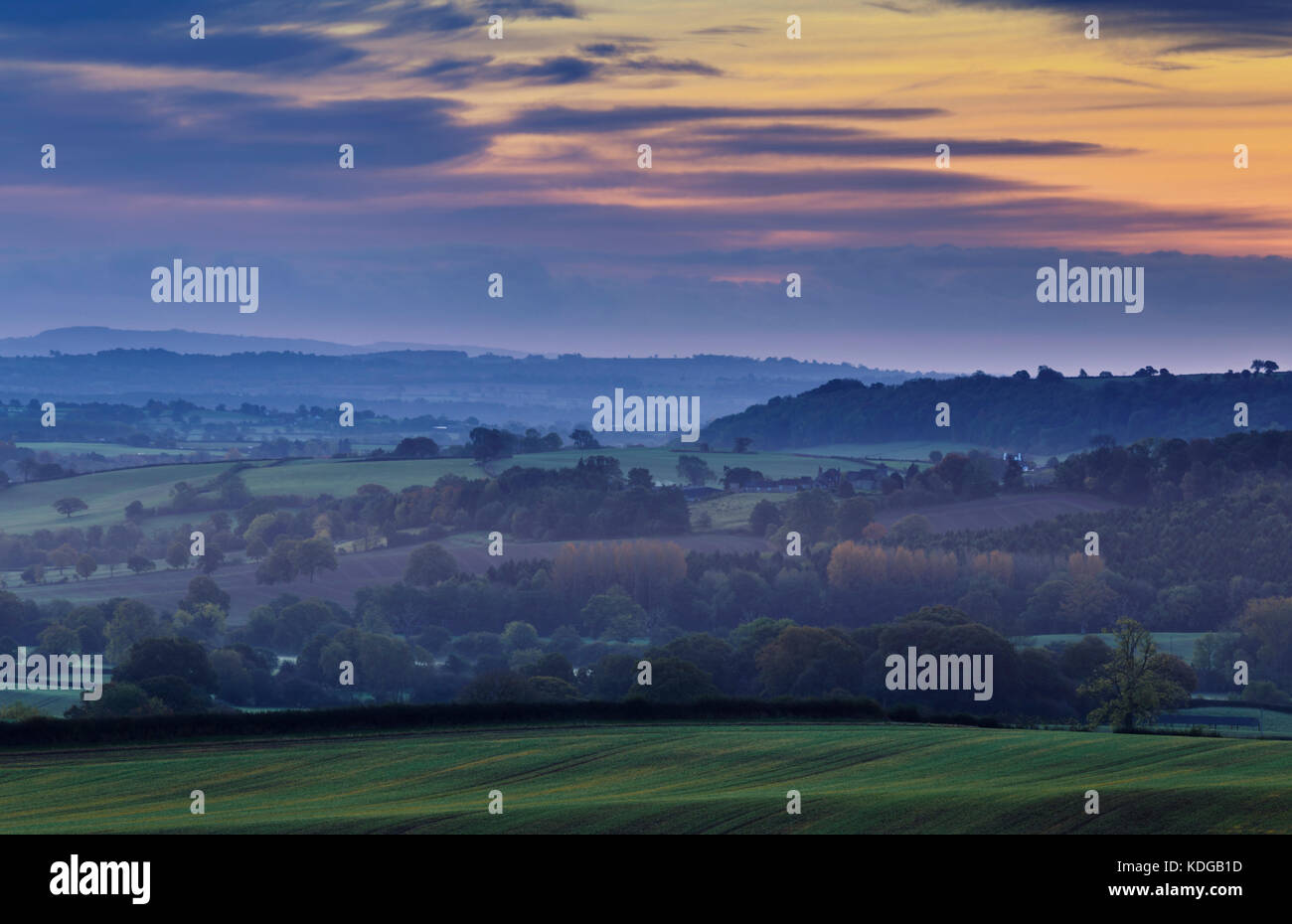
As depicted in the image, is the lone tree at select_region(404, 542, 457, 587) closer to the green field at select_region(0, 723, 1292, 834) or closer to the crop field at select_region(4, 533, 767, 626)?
the crop field at select_region(4, 533, 767, 626)

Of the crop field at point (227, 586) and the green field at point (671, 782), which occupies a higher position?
the green field at point (671, 782)

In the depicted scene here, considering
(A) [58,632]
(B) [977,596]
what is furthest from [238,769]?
(B) [977,596]

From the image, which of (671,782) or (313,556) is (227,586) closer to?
(313,556)

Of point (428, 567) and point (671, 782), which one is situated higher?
point (671, 782)

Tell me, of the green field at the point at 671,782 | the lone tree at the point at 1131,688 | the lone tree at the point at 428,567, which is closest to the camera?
the green field at the point at 671,782

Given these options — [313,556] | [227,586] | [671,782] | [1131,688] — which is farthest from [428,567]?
[671,782]

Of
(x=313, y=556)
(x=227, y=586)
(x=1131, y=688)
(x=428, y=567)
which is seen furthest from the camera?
(x=428, y=567)

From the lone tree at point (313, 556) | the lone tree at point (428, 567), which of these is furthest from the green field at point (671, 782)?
the lone tree at point (313, 556)

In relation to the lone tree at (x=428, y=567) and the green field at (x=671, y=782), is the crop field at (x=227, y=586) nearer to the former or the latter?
the lone tree at (x=428, y=567)

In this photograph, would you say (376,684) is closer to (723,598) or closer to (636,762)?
(723,598)
